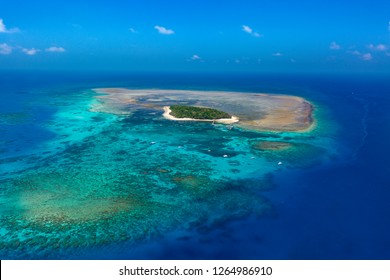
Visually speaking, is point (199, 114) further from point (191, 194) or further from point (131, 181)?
point (191, 194)

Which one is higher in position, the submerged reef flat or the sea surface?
the submerged reef flat

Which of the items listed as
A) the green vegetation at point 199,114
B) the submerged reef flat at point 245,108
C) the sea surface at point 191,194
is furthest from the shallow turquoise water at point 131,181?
the submerged reef flat at point 245,108

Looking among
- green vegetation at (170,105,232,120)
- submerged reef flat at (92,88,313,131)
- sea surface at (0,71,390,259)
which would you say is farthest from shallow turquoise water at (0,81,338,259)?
submerged reef flat at (92,88,313,131)

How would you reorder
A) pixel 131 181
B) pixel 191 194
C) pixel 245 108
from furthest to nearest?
1. pixel 245 108
2. pixel 131 181
3. pixel 191 194

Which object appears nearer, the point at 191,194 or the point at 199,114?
the point at 191,194

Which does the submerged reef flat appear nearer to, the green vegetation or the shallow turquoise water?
the green vegetation

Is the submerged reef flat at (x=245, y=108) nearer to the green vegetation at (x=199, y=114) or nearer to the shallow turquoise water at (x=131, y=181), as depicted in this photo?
the green vegetation at (x=199, y=114)

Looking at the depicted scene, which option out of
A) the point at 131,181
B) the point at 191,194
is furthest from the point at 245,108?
the point at 191,194
